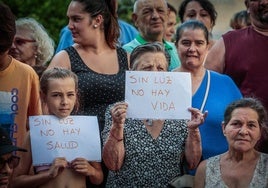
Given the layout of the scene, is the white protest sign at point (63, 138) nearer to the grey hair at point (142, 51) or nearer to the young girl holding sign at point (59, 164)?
the young girl holding sign at point (59, 164)

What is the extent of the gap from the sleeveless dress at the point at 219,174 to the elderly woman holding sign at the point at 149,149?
0.37 feet

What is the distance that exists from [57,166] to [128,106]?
603 mm

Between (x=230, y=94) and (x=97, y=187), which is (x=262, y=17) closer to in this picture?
(x=230, y=94)

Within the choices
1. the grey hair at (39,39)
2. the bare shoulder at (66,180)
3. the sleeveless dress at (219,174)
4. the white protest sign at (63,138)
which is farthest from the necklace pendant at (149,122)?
the grey hair at (39,39)

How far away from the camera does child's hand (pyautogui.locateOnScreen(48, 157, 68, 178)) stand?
6117 millimetres

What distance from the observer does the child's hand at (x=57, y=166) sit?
612 cm

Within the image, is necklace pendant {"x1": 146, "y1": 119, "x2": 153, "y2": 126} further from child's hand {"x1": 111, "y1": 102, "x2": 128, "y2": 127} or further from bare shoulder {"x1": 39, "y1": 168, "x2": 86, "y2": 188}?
bare shoulder {"x1": 39, "y1": 168, "x2": 86, "y2": 188}

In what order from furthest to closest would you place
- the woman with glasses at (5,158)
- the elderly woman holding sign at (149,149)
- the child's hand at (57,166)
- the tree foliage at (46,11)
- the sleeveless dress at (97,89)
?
the tree foliage at (46,11)
the sleeveless dress at (97,89)
the elderly woman holding sign at (149,149)
the child's hand at (57,166)
the woman with glasses at (5,158)

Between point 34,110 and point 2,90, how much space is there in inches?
11.8

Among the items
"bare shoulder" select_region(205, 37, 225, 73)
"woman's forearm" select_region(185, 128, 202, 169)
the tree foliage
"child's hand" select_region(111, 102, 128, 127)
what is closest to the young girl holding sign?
"child's hand" select_region(111, 102, 128, 127)

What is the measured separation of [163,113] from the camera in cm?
623

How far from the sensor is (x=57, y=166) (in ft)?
20.1

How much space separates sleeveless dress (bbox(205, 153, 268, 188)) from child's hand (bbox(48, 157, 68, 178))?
0.95 m

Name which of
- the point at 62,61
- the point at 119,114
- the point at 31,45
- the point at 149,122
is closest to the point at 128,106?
the point at 119,114
